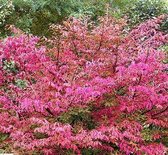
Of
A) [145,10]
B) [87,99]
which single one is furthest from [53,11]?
[87,99]

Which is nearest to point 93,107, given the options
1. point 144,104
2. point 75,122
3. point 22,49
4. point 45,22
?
point 75,122

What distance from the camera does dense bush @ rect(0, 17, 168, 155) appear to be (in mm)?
6980

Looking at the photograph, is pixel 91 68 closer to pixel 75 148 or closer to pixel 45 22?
pixel 75 148

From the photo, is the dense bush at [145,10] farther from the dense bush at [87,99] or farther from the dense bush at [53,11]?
the dense bush at [87,99]

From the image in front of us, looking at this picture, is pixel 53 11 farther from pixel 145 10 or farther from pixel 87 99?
pixel 87 99

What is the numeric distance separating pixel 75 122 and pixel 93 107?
0.43 metres

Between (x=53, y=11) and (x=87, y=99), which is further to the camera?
(x=53, y=11)

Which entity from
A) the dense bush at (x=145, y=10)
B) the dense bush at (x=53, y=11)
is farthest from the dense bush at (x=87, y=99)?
the dense bush at (x=145, y=10)

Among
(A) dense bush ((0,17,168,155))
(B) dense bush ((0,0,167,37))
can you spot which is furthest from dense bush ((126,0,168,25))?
(A) dense bush ((0,17,168,155))

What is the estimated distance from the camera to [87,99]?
277 inches

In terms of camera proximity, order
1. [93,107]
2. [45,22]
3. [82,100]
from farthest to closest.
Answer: [45,22] → [93,107] → [82,100]

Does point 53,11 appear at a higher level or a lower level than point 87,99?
higher

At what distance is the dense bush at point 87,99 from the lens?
22.9 ft

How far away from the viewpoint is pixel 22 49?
779cm
